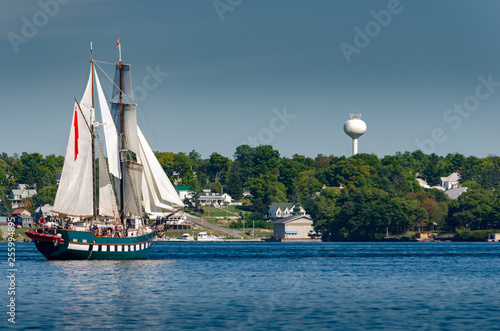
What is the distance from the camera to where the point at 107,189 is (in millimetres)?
87188

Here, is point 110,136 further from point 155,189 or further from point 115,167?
point 155,189

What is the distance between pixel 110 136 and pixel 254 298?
151ft

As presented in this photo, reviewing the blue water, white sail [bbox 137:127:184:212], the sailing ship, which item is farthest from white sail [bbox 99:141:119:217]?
the blue water

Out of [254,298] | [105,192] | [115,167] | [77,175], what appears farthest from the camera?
[115,167]

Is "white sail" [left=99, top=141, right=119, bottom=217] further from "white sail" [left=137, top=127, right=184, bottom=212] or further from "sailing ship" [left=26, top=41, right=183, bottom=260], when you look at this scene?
"white sail" [left=137, top=127, right=184, bottom=212]

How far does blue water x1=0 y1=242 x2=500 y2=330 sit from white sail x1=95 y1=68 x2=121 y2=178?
58.4ft

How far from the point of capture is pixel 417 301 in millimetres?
45750

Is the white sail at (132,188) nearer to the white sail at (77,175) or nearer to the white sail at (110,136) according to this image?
the white sail at (110,136)

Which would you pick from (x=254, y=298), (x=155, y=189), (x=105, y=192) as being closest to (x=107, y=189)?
(x=105, y=192)

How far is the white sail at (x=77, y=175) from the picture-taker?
83438 mm

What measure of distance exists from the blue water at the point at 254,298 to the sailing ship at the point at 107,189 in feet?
28.4

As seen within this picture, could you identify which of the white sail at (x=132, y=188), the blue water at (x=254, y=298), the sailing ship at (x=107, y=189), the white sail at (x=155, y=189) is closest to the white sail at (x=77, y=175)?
the sailing ship at (x=107, y=189)

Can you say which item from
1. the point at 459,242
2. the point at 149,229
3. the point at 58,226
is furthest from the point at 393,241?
the point at 58,226

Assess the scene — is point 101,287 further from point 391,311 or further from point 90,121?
point 90,121
